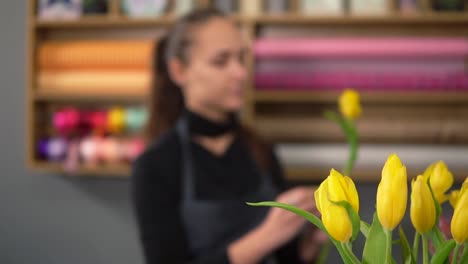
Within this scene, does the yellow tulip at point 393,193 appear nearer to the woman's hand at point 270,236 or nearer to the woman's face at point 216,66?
the woman's hand at point 270,236

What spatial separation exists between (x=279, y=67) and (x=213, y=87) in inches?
35.6

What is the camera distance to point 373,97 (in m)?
2.04

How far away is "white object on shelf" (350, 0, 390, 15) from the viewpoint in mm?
2031

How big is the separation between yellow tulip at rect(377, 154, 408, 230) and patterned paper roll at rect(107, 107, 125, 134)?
1806 mm

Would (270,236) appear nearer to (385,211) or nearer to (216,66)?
(216,66)

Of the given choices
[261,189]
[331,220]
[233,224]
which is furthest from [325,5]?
[331,220]

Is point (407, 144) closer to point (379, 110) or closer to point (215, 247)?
point (379, 110)

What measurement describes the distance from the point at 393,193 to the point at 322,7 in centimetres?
173

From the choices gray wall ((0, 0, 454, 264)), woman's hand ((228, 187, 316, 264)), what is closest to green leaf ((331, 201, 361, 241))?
woman's hand ((228, 187, 316, 264))

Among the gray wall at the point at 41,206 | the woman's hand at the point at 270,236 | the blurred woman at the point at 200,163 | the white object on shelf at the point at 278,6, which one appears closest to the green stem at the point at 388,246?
the woman's hand at the point at 270,236

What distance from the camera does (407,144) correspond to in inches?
81.6

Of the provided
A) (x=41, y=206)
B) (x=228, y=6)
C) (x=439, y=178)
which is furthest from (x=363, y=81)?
(x=439, y=178)

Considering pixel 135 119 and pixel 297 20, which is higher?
pixel 297 20

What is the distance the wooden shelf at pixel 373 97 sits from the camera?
79.3 inches
